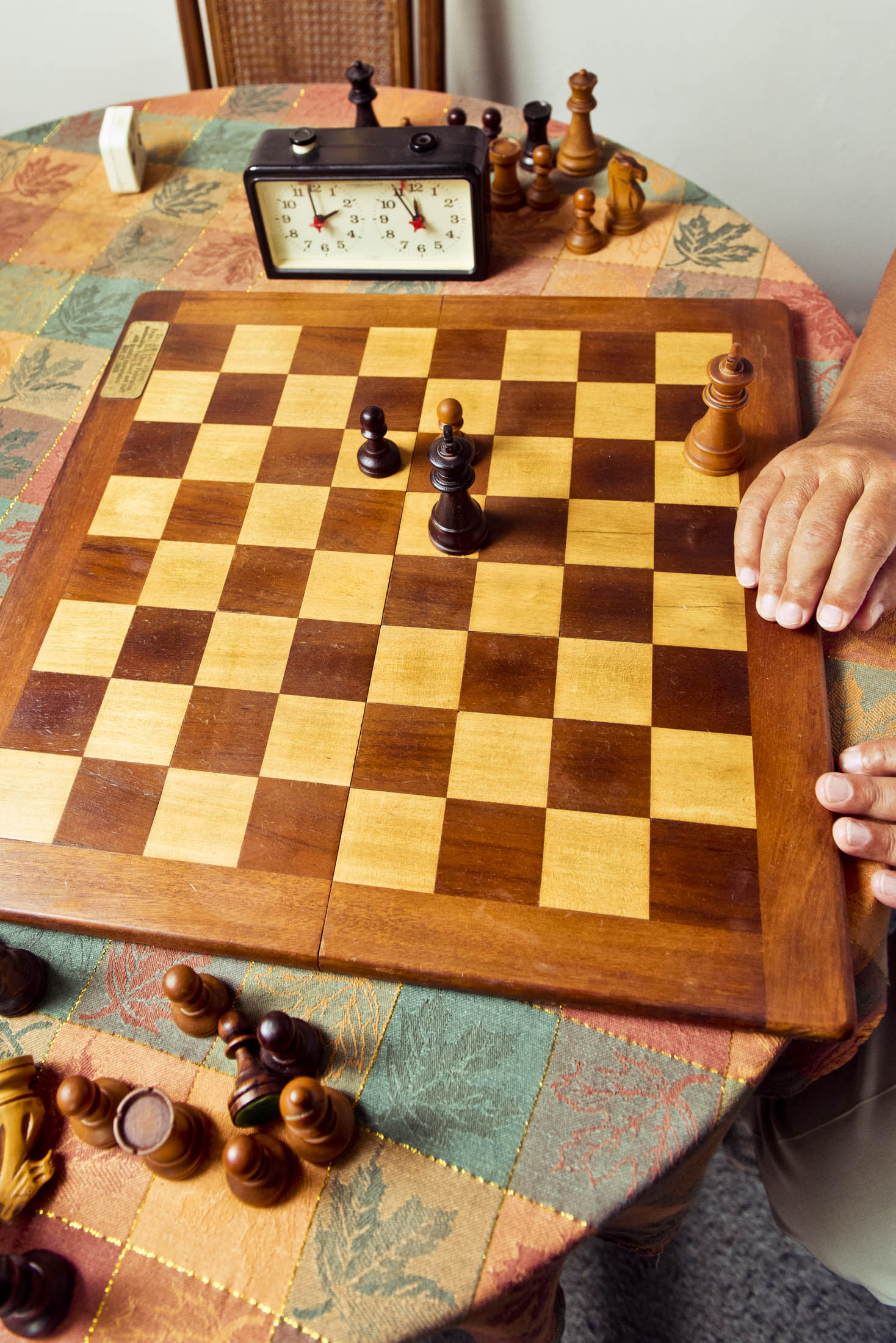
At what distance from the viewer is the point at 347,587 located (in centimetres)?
154

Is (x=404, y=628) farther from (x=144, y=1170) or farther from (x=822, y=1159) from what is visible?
(x=822, y=1159)

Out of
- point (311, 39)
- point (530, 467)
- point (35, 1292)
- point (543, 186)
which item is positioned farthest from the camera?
Answer: point (311, 39)

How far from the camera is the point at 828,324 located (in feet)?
6.15

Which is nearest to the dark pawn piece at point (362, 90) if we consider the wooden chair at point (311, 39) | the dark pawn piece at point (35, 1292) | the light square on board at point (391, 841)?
the wooden chair at point (311, 39)

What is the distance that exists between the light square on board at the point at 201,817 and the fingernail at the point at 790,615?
859 mm

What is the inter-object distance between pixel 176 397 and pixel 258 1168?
1.42 m

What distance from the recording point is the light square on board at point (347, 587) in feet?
4.94

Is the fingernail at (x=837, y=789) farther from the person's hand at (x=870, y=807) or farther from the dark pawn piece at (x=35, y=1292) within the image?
the dark pawn piece at (x=35, y=1292)

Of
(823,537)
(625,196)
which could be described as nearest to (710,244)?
(625,196)

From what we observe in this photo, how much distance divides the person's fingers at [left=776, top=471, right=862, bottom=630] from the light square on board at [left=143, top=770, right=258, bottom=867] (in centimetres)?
88

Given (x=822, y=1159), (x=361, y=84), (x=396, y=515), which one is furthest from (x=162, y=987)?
(x=361, y=84)

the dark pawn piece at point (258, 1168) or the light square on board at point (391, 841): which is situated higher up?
the light square on board at point (391, 841)

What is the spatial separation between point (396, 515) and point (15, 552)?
731mm

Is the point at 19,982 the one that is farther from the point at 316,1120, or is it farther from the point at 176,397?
the point at 176,397
